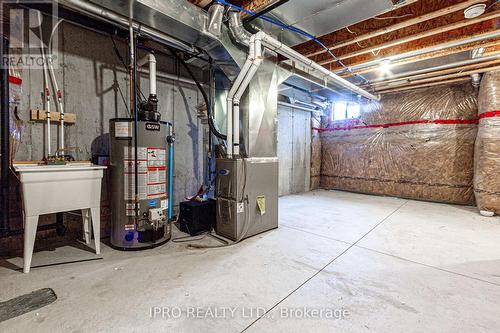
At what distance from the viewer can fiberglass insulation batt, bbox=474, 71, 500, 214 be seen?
3.39 m

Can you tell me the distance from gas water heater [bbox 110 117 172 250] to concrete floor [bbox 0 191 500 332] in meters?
0.18

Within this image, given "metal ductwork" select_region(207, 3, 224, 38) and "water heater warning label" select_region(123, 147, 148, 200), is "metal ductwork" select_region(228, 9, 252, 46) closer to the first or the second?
"metal ductwork" select_region(207, 3, 224, 38)

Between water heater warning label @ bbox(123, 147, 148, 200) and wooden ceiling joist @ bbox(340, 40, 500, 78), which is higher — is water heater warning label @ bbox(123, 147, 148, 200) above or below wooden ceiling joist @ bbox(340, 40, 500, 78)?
below

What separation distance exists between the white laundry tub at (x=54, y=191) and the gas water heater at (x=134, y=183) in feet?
0.55

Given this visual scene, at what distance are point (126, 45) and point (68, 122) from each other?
115 centimetres

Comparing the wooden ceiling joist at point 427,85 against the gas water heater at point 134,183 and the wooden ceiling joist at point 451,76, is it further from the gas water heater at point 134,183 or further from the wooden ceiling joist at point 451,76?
the gas water heater at point 134,183

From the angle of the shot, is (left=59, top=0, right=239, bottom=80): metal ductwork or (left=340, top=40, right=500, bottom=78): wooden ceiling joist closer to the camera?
(left=59, top=0, right=239, bottom=80): metal ductwork

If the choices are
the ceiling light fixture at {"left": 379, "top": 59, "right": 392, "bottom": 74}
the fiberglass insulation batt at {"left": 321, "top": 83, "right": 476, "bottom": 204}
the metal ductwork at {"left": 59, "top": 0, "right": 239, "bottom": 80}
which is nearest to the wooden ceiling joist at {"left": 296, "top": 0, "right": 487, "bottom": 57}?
the ceiling light fixture at {"left": 379, "top": 59, "right": 392, "bottom": 74}

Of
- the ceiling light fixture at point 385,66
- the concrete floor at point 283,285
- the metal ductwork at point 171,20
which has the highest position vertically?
the ceiling light fixture at point 385,66

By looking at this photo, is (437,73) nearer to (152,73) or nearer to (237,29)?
(237,29)

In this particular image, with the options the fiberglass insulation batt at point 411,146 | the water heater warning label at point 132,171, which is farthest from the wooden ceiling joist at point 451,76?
the water heater warning label at point 132,171

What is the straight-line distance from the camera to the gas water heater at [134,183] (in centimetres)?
211

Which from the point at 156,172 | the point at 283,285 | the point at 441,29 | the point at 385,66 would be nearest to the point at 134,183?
the point at 156,172

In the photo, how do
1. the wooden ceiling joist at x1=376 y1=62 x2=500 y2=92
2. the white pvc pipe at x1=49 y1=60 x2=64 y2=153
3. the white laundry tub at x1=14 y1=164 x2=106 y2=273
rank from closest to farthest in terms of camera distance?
1. the white laundry tub at x1=14 y1=164 x2=106 y2=273
2. the white pvc pipe at x1=49 y1=60 x2=64 y2=153
3. the wooden ceiling joist at x1=376 y1=62 x2=500 y2=92
